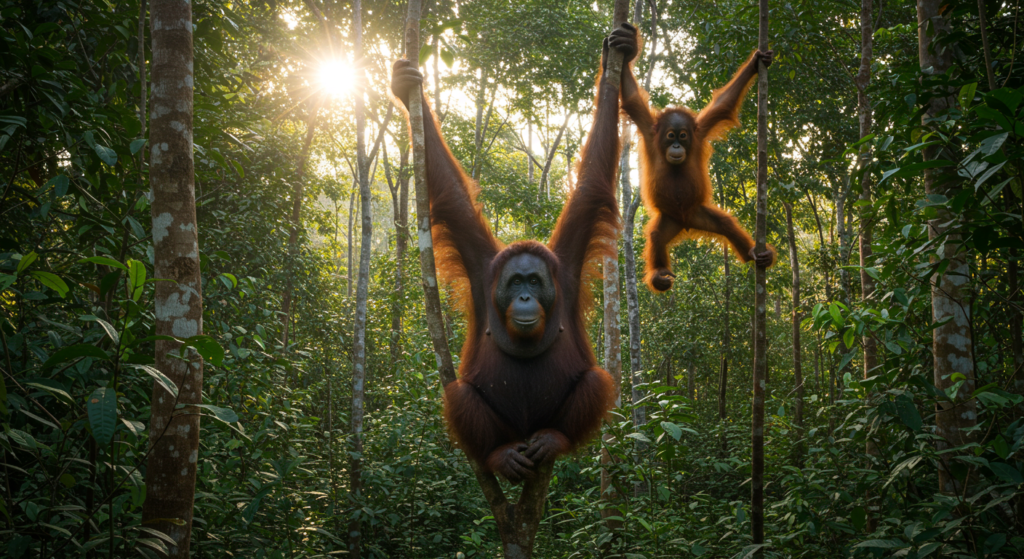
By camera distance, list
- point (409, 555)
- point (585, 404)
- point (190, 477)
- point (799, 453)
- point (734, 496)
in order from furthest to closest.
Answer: point (734, 496) < point (799, 453) < point (409, 555) < point (585, 404) < point (190, 477)

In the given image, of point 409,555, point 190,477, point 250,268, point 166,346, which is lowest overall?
point 409,555

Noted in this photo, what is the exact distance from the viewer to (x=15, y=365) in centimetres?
246

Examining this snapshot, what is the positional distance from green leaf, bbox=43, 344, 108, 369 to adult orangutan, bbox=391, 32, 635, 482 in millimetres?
1387

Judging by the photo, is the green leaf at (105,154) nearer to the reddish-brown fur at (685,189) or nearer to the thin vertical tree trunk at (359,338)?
the reddish-brown fur at (685,189)

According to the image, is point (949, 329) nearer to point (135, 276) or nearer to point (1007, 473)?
point (1007, 473)

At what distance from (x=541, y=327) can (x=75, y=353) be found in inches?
67.0

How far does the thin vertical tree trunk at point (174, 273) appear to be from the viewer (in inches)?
78.0

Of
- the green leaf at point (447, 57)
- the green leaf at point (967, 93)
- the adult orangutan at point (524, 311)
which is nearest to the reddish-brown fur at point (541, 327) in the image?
the adult orangutan at point (524, 311)

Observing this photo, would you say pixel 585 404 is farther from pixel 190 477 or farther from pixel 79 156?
pixel 79 156

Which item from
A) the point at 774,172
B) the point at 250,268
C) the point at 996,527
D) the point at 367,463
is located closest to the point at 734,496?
the point at 774,172

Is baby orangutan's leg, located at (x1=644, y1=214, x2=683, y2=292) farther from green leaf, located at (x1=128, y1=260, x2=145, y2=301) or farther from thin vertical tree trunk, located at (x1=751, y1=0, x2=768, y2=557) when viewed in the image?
green leaf, located at (x1=128, y1=260, x2=145, y2=301)

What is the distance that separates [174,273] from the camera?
2102 mm

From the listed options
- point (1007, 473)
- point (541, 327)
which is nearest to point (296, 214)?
point (541, 327)

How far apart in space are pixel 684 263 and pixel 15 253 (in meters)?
10.4
